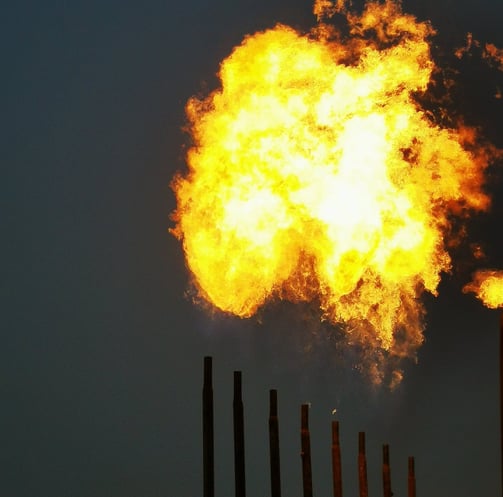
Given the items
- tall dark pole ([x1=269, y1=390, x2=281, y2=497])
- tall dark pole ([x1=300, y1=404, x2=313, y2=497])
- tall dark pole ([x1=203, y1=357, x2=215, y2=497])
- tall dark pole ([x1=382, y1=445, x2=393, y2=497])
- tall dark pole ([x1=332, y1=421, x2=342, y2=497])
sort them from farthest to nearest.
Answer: tall dark pole ([x1=382, y1=445, x2=393, y2=497])
tall dark pole ([x1=332, y1=421, x2=342, y2=497])
tall dark pole ([x1=300, y1=404, x2=313, y2=497])
tall dark pole ([x1=269, y1=390, x2=281, y2=497])
tall dark pole ([x1=203, y1=357, x2=215, y2=497])

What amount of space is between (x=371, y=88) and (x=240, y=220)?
4.45m

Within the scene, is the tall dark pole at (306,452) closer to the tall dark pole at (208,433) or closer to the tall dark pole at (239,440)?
the tall dark pole at (239,440)

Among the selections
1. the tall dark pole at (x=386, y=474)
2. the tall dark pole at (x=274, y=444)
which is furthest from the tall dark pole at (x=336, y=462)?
the tall dark pole at (x=386, y=474)

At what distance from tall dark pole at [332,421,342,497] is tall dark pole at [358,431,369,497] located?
1057 millimetres

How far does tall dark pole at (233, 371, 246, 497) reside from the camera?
4778 cm

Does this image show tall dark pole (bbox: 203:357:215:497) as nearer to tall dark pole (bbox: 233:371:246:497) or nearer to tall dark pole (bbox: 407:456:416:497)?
tall dark pole (bbox: 233:371:246:497)

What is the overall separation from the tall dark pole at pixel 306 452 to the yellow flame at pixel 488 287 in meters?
4.82

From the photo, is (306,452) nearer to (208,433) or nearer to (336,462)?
(336,462)

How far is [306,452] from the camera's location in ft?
160

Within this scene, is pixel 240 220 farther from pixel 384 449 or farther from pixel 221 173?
pixel 384 449

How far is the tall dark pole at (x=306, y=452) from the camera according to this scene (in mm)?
48406

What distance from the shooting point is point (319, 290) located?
50312 millimetres

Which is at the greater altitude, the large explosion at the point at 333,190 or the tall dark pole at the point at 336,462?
the large explosion at the point at 333,190

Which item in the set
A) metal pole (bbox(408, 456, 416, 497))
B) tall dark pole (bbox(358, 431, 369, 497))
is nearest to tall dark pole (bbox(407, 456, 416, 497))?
metal pole (bbox(408, 456, 416, 497))
